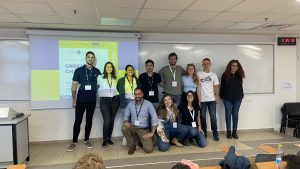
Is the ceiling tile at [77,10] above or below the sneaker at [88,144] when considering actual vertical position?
above

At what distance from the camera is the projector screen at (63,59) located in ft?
14.5

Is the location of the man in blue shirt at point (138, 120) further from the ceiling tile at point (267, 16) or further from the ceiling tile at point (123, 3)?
the ceiling tile at point (267, 16)

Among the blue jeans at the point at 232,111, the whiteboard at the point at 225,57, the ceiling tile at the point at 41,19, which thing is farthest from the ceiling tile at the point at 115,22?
the blue jeans at the point at 232,111

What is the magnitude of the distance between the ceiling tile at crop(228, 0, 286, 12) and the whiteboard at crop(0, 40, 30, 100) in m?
3.79

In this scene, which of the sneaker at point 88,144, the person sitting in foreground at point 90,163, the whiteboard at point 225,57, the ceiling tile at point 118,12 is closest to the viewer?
the person sitting in foreground at point 90,163

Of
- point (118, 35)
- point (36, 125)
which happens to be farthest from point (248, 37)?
point (36, 125)

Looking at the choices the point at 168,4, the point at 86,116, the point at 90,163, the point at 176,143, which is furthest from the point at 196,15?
the point at 90,163

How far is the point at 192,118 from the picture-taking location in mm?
4316

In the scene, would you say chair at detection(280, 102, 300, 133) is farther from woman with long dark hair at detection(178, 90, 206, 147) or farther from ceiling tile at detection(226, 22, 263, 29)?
woman with long dark hair at detection(178, 90, 206, 147)

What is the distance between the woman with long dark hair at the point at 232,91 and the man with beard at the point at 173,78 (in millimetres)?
941

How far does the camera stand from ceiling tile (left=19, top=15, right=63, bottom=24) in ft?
11.9

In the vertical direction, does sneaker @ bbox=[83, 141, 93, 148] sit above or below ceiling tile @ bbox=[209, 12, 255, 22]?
below

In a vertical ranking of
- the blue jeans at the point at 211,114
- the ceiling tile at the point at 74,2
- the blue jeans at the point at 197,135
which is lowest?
the blue jeans at the point at 197,135

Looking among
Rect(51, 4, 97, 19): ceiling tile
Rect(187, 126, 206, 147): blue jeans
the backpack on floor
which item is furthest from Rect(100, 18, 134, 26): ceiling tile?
the backpack on floor
